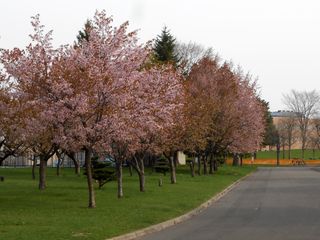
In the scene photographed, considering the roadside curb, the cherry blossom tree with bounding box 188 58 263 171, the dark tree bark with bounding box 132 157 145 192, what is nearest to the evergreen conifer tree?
the cherry blossom tree with bounding box 188 58 263 171

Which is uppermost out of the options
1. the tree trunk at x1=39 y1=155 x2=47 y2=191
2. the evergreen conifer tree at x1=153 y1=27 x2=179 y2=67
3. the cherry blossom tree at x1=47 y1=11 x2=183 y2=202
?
the evergreen conifer tree at x1=153 y1=27 x2=179 y2=67

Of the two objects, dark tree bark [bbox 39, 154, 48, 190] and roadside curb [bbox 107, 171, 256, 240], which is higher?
dark tree bark [bbox 39, 154, 48, 190]

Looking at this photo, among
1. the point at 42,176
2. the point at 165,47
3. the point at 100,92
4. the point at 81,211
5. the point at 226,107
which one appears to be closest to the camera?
the point at 81,211

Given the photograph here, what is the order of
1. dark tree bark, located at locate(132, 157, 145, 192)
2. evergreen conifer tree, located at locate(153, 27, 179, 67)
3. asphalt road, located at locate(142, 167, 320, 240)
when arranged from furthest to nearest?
evergreen conifer tree, located at locate(153, 27, 179, 67)
dark tree bark, located at locate(132, 157, 145, 192)
asphalt road, located at locate(142, 167, 320, 240)

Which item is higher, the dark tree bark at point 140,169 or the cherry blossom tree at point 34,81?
the cherry blossom tree at point 34,81

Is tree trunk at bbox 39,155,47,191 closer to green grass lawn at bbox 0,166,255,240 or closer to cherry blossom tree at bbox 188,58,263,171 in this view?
green grass lawn at bbox 0,166,255,240

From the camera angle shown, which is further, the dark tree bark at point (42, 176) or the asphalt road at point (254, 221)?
the dark tree bark at point (42, 176)

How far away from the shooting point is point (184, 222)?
695 inches

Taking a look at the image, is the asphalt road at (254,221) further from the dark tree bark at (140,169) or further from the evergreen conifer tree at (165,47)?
the evergreen conifer tree at (165,47)

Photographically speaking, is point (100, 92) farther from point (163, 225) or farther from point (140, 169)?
point (140, 169)

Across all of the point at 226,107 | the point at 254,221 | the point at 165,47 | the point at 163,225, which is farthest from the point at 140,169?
the point at 165,47

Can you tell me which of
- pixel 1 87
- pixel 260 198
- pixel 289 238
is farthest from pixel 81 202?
pixel 289 238

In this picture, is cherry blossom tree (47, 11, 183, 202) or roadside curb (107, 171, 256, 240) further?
cherry blossom tree (47, 11, 183, 202)

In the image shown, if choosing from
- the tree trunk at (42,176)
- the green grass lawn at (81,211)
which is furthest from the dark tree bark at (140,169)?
the tree trunk at (42,176)
